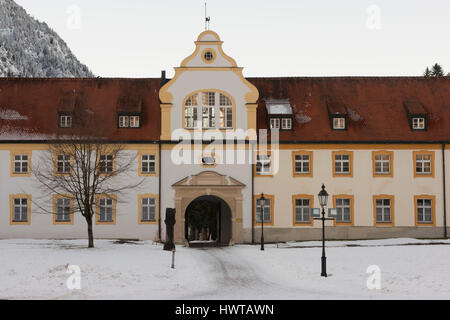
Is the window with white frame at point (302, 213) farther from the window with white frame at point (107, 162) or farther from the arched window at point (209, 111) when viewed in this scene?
the window with white frame at point (107, 162)

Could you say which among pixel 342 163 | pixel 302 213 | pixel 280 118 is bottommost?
pixel 302 213

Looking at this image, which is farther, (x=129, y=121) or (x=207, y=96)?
(x=129, y=121)

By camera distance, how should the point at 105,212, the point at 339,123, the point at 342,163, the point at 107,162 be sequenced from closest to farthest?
the point at 107,162, the point at 105,212, the point at 342,163, the point at 339,123

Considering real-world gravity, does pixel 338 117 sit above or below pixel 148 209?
above

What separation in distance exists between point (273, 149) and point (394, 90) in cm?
983

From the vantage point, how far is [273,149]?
137ft

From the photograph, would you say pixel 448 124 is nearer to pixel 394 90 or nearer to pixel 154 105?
pixel 394 90

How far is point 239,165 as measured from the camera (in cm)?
4147

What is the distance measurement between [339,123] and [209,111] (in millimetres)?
8290

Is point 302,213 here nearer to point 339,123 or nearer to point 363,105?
point 339,123

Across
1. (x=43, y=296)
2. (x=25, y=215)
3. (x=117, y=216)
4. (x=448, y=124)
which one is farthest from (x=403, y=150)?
(x=43, y=296)

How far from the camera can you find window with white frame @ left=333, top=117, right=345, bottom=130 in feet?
139

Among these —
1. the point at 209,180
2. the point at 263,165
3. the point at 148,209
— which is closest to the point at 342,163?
the point at 263,165

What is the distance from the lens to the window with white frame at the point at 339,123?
4250 centimetres
